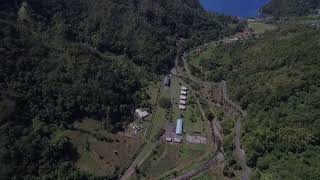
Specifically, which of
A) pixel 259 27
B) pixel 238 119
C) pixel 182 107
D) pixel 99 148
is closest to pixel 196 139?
pixel 238 119

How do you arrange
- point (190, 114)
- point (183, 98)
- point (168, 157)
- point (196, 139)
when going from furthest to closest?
point (183, 98)
point (190, 114)
point (196, 139)
point (168, 157)

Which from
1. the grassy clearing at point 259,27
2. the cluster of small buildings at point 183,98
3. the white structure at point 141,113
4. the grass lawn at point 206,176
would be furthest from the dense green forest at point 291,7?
the grass lawn at point 206,176

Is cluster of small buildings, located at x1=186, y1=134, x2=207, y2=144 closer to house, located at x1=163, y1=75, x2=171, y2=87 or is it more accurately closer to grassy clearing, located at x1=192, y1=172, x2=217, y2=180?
grassy clearing, located at x1=192, y1=172, x2=217, y2=180

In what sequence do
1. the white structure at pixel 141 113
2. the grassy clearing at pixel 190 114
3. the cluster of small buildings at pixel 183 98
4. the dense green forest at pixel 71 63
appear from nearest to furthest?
the dense green forest at pixel 71 63 < the grassy clearing at pixel 190 114 < the white structure at pixel 141 113 < the cluster of small buildings at pixel 183 98

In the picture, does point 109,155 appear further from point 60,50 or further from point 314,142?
point 314,142

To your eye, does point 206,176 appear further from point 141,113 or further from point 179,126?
point 141,113

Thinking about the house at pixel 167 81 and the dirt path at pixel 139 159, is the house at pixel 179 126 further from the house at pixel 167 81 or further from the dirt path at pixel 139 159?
the house at pixel 167 81

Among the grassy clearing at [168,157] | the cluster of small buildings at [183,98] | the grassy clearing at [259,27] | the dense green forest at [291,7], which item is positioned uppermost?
the dense green forest at [291,7]
